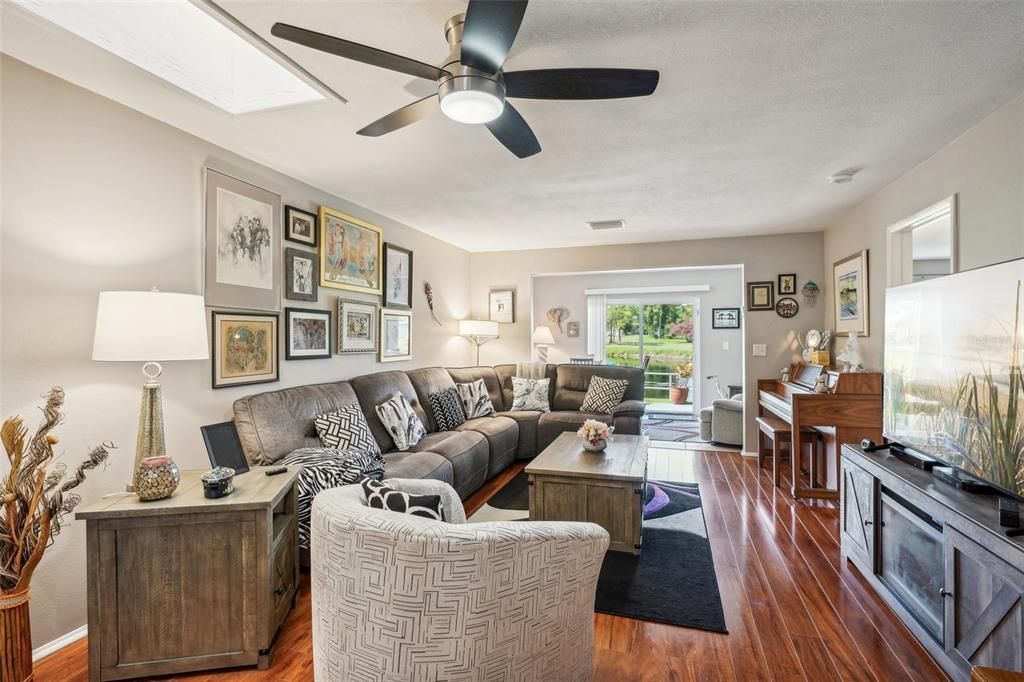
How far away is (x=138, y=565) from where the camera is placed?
1771 mm

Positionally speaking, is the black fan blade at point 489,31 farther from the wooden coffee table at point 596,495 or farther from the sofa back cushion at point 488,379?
the sofa back cushion at point 488,379

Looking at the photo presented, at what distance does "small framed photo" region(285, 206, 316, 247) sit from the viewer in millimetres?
3307

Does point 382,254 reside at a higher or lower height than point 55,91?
lower

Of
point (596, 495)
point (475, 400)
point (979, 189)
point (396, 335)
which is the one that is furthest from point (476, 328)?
point (979, 189)

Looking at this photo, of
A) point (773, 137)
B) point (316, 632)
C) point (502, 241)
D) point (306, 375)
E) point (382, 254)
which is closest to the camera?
point (316, 632)

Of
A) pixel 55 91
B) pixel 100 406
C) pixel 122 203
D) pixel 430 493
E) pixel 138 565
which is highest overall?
pixel 55 91

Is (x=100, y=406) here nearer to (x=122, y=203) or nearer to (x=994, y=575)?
(x=122, y=203)

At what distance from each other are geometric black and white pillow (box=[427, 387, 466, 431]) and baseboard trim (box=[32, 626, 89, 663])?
2.60 metres

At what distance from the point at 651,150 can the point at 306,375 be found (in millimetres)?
2786

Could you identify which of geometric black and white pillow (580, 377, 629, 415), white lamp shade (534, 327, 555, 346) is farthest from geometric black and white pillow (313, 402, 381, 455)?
white lamp shade (534, 327, 555, 346)

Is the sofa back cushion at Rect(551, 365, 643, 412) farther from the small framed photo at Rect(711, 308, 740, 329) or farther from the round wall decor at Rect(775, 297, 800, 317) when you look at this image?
the small framed photo at Rect(711, 308, 740, 329)

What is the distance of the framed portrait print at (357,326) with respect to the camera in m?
3.83

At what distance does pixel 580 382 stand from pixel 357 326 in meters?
2.77

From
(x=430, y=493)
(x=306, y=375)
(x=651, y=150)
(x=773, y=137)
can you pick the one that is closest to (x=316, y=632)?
(x=430, y=493)
